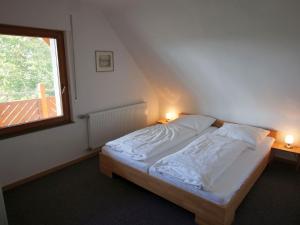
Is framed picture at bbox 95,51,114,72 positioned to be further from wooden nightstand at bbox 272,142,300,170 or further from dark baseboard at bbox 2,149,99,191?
wooden nightstand at bbox 272,142,300,170

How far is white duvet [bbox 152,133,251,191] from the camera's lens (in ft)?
6.19

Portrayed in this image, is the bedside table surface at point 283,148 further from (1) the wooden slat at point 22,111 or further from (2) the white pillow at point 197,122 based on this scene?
(1) the wooden slat at point 22,111

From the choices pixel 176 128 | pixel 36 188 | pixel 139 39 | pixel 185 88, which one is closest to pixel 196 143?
pixel 176 128

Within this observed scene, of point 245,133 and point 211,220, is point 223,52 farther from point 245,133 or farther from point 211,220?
point 211,220

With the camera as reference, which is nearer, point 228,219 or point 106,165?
point 228,219

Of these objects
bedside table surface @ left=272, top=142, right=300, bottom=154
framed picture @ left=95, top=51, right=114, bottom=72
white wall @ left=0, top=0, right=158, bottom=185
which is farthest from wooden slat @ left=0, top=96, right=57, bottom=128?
bedside table surface @ left=272, top=142, right=300, bottom=154

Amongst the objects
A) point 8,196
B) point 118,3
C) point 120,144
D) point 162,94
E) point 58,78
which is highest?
point 118,3

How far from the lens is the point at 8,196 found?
2.30 m

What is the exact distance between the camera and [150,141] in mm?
2576

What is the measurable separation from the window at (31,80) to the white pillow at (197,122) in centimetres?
166

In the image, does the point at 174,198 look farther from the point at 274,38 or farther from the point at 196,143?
the point at 274,38

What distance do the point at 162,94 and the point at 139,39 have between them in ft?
4.13

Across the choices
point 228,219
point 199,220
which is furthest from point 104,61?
point 228,219

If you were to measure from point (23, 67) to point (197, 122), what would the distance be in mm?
2406
